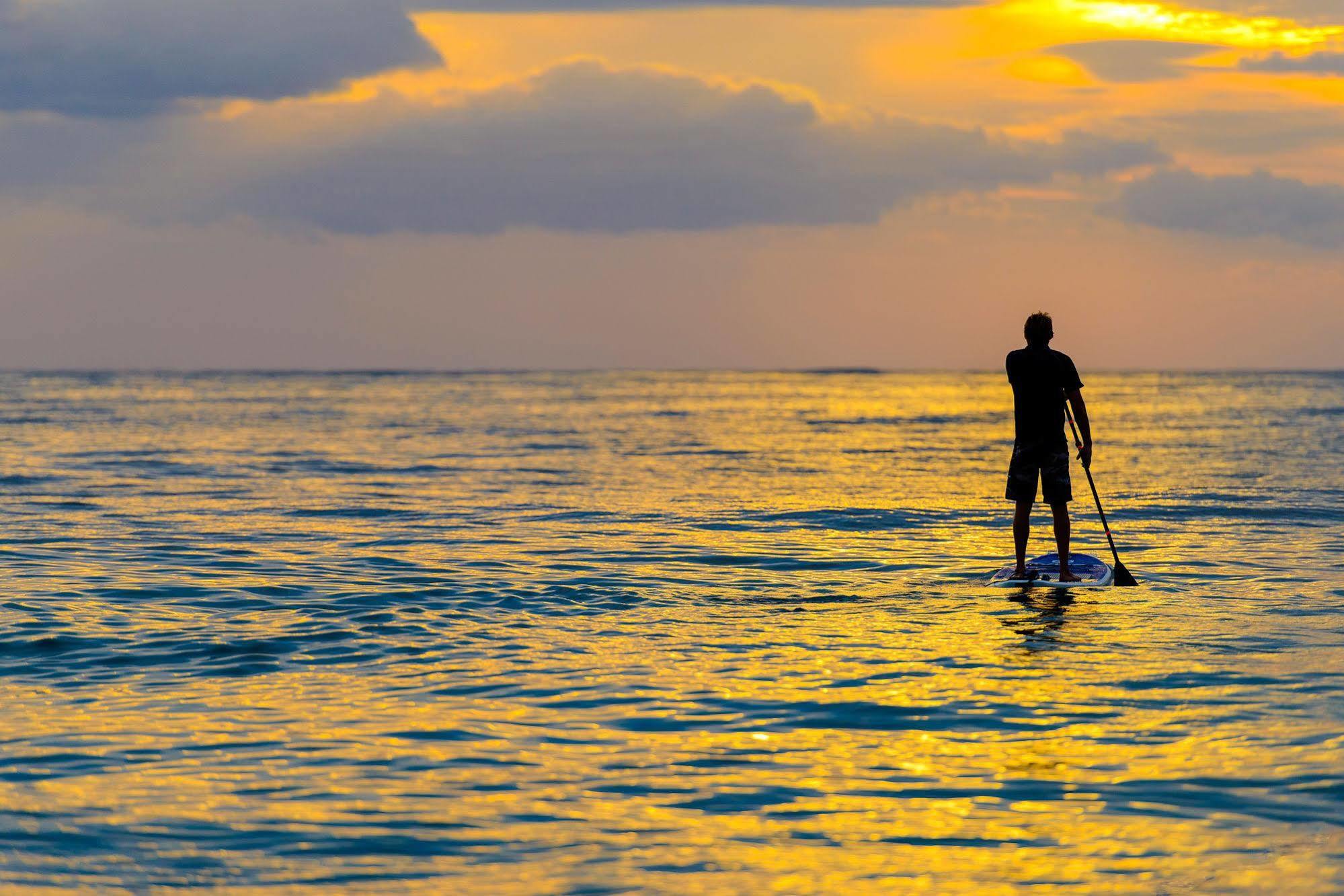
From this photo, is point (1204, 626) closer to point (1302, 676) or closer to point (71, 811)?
point (1302, 676)

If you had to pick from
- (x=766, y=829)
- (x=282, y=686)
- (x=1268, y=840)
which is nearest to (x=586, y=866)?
(x=766, y=829)

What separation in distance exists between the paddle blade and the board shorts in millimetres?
846

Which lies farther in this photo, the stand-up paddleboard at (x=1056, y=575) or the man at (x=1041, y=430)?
the man at (x=1041, y=430)

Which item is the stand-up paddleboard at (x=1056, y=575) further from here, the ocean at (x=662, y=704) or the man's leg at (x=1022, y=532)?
the ocean at (x=662, y=704)

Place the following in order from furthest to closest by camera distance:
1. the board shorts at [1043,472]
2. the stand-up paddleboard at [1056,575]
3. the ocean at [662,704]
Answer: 1. the board shorts at [1043,472]
2. the stand-up paddleboard at [1056,575]
3. the ocean at [662,704]

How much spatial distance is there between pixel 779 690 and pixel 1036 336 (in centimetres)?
624

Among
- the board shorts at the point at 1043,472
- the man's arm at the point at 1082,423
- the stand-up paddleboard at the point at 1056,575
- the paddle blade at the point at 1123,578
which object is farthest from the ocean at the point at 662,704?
the man's arm at the point at 1082,423

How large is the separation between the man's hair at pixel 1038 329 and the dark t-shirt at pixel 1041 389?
3.5 inches

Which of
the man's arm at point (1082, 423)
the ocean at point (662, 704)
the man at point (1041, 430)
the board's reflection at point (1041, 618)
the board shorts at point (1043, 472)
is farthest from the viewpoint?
the board shorts at point (1043, 472)

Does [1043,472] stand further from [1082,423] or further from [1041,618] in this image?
[1041,618]

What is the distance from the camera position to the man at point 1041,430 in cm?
1362

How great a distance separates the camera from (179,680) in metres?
9.30

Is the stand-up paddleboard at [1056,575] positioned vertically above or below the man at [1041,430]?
below

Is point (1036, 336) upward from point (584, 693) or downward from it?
upward
